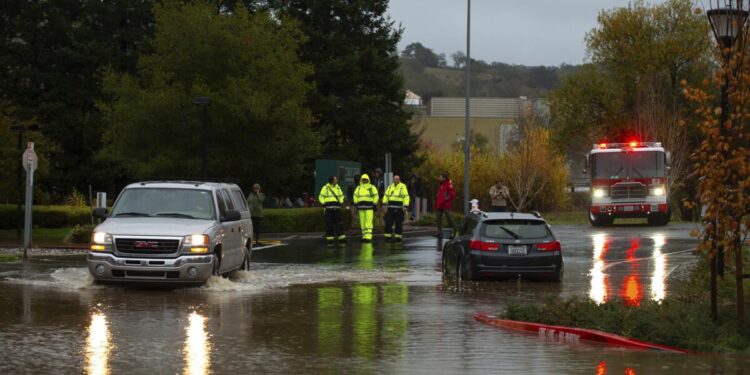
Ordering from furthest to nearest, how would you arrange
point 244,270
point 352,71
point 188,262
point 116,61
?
point 352,71 → point 116,61 → point 244,270 → point 188,262

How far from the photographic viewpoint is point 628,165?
45.7 m

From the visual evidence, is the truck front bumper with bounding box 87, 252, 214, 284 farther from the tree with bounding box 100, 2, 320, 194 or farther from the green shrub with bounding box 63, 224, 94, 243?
the tree with bounding box 100, 2, 320, 194

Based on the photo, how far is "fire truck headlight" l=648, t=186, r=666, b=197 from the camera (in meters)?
45.2

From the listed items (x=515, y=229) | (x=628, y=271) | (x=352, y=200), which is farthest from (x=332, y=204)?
(x=352, y=200)

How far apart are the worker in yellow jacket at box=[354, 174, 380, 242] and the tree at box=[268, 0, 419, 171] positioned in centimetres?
2995

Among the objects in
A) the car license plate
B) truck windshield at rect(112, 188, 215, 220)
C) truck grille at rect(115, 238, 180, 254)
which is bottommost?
the car license plate

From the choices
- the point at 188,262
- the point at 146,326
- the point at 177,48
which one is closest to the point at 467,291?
the point at 188,262

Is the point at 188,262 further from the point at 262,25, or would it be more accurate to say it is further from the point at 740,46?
the point at 262,25

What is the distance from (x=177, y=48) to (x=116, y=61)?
57.4ft

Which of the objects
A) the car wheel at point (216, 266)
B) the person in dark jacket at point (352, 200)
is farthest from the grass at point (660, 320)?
the person in dark jacket at point (352, 200)

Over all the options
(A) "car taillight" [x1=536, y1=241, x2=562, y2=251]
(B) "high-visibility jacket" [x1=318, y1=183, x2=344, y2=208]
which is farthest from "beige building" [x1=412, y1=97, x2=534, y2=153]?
(A) "car taillight" [x1=536, y1=241, x2=562, y2=251]

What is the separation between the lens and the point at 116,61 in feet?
195

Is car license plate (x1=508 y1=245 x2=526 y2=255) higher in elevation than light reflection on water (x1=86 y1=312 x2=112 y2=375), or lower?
higher

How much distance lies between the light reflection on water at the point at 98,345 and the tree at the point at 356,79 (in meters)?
48.9
